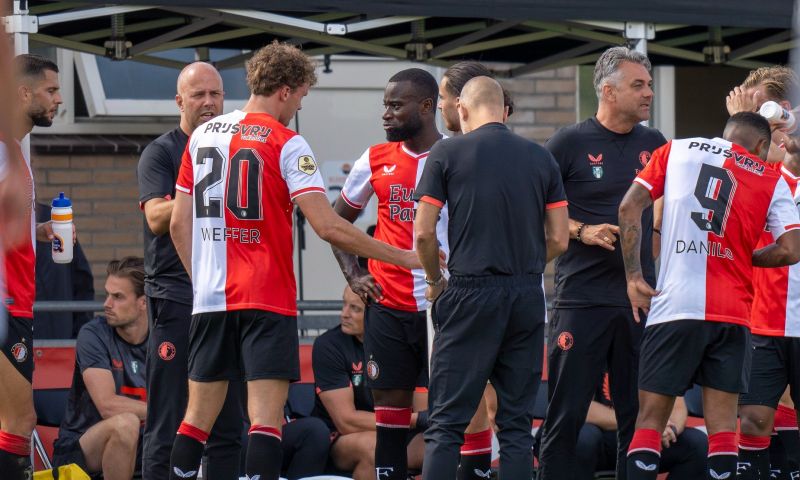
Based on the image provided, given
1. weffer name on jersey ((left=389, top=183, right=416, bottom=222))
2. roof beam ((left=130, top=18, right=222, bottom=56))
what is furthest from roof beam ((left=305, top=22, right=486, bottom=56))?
weffer name on jersey ((left=389, top=183, right=416, bottom=222))

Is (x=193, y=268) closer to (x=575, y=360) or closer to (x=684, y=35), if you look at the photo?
(x=575, y=360)

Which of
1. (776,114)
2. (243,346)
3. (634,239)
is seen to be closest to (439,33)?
(776,114)

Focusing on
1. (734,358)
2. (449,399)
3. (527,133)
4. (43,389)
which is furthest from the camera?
(527,133)

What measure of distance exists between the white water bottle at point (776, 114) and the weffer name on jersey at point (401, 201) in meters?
1.82

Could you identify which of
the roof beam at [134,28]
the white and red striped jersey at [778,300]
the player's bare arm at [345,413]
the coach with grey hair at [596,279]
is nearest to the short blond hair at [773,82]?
the white and red striped jersey at [778,300]

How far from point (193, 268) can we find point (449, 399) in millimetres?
1280

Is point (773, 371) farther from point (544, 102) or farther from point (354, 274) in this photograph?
point (544, 102)

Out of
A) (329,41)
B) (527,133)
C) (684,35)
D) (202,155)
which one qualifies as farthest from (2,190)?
(527,133)

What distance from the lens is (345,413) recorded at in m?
7.88

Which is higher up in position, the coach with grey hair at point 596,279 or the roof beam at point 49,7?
the roof beam at point 49,7

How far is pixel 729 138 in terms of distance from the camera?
6.53m

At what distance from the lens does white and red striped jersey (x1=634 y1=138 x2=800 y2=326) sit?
245 inches

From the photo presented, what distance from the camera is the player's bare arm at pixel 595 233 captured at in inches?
253

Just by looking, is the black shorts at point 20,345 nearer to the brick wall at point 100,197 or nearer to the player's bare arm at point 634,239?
the player's bare arm at point 634,239
